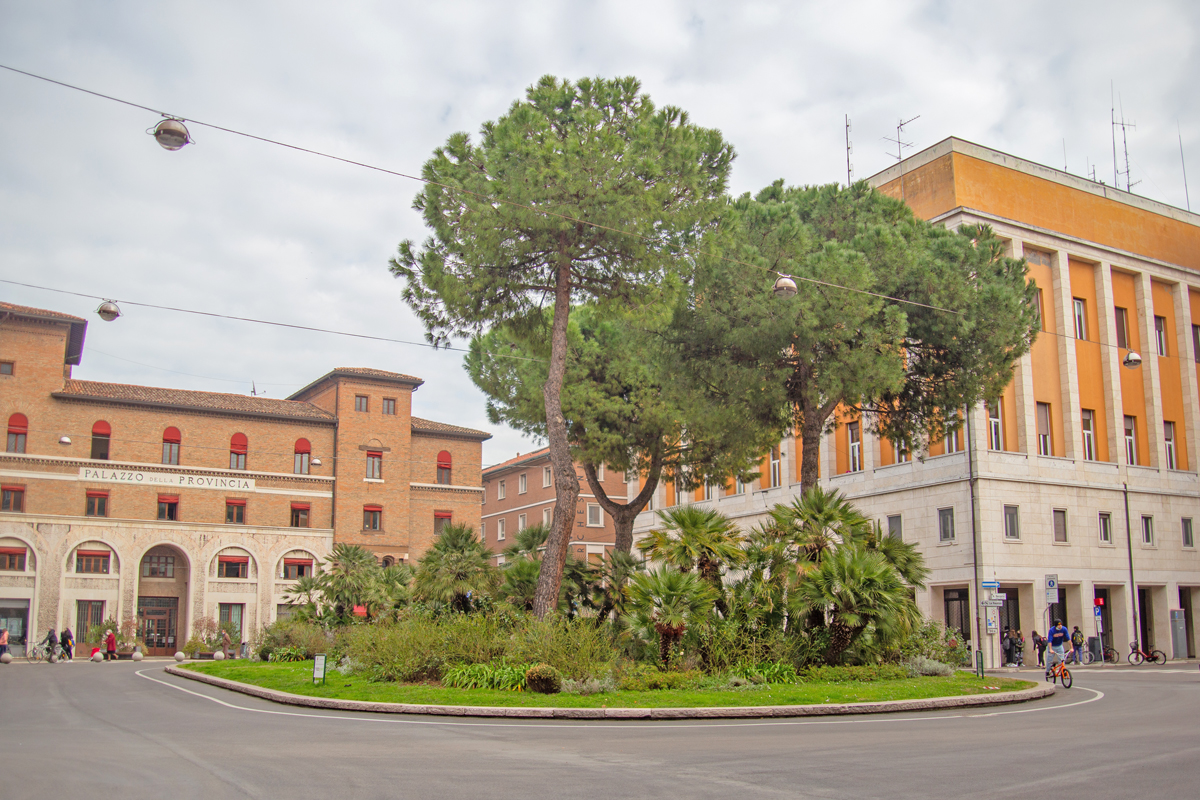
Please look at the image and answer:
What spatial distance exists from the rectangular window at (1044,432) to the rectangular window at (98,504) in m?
44.8

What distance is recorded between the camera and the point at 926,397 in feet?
88.6

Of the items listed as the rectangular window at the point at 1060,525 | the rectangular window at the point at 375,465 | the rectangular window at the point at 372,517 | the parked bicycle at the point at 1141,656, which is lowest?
the parked bicycle at the point at 1141,656

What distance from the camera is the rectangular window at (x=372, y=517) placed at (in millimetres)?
58022

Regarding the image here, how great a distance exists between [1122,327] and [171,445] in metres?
47.6

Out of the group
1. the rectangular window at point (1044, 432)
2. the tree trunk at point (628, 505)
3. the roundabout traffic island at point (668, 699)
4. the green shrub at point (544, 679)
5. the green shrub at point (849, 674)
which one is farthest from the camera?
the rectangular window at point (1044, 432)

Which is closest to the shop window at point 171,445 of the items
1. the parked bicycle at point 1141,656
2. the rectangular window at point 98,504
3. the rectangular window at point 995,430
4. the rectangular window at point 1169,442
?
the rectangular window at point 98,504

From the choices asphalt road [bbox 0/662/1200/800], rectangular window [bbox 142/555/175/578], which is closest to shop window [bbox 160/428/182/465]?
rectangular window [bbox 142/555/175/578]

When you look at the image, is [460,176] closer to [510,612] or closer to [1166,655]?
→ [510,612]

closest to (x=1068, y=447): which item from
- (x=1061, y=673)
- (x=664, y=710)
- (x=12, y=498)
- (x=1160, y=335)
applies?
(x=1160, y=335)

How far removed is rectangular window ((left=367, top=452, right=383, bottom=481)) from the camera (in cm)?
5853

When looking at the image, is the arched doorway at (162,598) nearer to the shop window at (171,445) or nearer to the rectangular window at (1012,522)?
the shop window at (171,445)

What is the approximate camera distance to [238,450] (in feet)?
181

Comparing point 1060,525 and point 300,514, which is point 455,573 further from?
point 300,514

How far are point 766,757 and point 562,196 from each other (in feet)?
46.4
